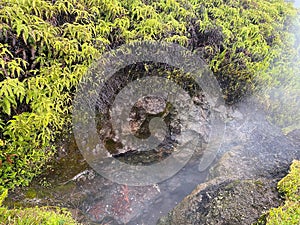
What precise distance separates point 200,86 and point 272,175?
240 centimetres

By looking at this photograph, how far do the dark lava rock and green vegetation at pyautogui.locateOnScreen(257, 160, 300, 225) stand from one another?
14 centimetres

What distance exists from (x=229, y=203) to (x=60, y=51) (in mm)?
3695

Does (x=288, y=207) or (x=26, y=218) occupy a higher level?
(x=288, y=207)

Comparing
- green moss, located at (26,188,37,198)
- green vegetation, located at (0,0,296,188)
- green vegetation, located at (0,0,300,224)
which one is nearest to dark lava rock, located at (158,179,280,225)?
green vegetation, located at (0,0,300,224)

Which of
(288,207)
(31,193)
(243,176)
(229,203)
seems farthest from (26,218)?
(243,176)

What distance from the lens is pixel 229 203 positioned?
3.73 meters

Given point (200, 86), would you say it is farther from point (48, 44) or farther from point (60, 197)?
point (60, 197)

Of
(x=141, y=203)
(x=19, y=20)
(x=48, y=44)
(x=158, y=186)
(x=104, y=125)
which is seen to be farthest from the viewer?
(x=158, y=186)

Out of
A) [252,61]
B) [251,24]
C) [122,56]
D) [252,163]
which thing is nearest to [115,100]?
[122,56]

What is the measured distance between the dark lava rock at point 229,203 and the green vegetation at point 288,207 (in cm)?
14

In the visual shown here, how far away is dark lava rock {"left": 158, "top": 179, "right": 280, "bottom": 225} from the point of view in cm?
355

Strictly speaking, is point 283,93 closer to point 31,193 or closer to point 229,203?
point 229,203

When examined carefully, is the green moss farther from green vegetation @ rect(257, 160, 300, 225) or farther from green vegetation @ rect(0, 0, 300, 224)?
green vegetation @ rect(257, 160, 300, 225)

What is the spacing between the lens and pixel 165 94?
5.21 meters
